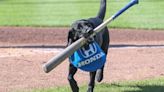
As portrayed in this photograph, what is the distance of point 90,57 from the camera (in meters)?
5.50

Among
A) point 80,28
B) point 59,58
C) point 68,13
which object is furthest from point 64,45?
point 59,58

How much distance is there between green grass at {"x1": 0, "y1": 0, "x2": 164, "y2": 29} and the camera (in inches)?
653

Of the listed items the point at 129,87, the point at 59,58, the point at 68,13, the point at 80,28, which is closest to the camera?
the point at 59,58

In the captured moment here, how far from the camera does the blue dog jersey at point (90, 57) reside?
5496 mm

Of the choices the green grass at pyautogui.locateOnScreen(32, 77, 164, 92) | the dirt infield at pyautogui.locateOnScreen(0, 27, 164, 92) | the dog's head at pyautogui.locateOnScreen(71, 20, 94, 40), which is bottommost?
the dirt infield at pyautogui.locateOnScreen(0, 27, 164, 92)

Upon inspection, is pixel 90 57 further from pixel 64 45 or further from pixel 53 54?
pixel 64 45

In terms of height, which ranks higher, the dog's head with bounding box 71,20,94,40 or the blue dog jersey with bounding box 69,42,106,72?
the dog's head with bounding box 71,20,94,40

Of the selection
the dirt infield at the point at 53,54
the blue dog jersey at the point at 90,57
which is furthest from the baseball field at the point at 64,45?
the blue dog jersey at the point at 90,57

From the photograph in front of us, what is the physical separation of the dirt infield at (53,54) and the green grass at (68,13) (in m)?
1.39

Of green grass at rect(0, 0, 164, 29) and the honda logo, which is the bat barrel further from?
green grass at rect(0, 0, 164, 29)

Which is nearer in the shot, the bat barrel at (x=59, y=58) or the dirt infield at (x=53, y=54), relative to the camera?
the bat barrel at (x=59, y=58)

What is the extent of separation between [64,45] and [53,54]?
1940 mm

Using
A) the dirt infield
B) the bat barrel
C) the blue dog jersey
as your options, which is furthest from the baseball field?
the bat barrel

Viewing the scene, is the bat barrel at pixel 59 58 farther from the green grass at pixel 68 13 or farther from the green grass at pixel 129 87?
the green grass at pixel 68 13
